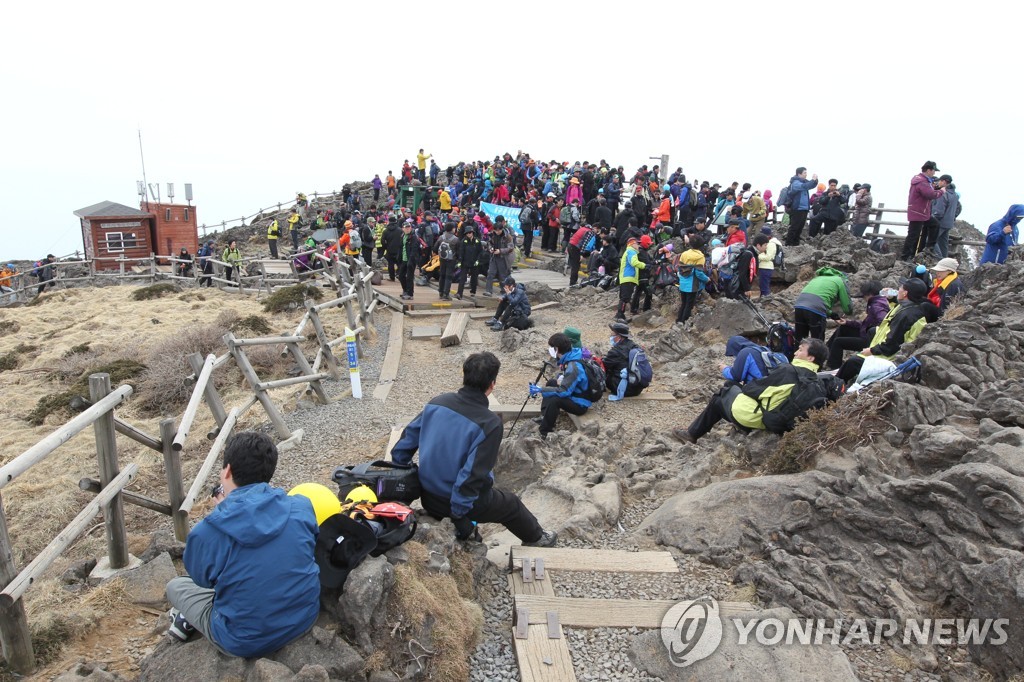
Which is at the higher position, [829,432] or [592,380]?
[829,432]

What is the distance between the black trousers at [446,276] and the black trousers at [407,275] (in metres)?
0.74

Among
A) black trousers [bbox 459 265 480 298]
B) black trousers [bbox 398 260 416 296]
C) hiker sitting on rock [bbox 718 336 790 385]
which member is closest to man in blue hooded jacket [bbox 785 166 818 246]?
black trousers [bbox 459 265 480 298]

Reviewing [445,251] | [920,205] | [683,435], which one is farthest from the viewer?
[445,251]

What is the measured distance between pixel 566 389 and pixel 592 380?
0.41m

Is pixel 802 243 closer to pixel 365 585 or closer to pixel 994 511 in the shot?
pixel 994 511

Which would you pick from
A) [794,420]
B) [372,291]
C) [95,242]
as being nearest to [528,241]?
[372,291]

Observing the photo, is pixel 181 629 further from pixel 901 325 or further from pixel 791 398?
pixel 901 325

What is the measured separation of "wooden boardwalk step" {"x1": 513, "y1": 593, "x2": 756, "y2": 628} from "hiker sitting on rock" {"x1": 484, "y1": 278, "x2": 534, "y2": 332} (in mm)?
9656

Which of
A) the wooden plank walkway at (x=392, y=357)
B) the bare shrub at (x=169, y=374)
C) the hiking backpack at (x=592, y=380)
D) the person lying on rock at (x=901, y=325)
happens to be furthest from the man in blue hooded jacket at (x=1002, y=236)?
the bare shrub at (x=169, y=374)

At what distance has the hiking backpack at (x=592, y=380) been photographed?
25.8ft

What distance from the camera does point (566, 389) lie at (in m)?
7.69

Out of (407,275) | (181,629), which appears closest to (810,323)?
(181,629)

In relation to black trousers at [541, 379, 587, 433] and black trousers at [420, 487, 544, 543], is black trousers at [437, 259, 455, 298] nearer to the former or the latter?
black trousers at [541, 379, 587, 433]

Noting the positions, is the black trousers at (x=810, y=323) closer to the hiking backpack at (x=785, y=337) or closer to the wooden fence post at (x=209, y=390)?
the hiking backpack at (x=785, y=337)
